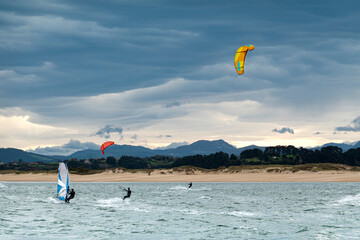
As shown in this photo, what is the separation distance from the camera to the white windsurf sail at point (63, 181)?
47.6 meters

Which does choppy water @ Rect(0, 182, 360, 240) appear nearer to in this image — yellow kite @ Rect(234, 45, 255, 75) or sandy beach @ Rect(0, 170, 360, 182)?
yellow kite @ Rect(234, 45, 255, 75)

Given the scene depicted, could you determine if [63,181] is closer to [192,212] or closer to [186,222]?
[192,212]

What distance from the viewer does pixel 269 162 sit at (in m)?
172

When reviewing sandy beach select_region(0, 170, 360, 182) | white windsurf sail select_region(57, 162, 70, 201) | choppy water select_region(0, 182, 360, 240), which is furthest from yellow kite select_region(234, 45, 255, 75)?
sandy beach select_region(0, 170, 360, 182)

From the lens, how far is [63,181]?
159 feet

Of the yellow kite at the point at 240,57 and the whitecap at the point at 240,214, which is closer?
the whitecap at the point at 240,214

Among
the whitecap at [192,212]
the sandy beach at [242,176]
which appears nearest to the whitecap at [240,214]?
the whitecap at [192,212]

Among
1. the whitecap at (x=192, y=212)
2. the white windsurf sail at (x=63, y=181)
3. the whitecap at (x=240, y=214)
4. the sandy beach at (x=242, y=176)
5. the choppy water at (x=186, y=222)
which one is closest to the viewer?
the choppy water at (x=186, y=222)

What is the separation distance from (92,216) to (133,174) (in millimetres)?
112161

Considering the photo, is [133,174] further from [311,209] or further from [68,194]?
[311,209]

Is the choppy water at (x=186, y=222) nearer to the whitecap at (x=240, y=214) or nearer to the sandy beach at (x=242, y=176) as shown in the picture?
the whitecap at (x=240, y=214)

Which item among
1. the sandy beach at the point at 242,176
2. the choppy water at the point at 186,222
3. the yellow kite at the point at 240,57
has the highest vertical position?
the yellow kite at the point at 240,57

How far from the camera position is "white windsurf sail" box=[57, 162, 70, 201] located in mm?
47625

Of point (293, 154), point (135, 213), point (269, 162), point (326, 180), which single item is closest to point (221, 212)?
point (135, 213)
